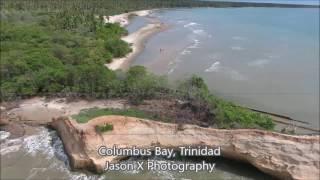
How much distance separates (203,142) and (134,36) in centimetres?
4103

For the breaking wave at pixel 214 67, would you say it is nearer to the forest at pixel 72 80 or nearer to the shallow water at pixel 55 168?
the forest at pixel 72 80

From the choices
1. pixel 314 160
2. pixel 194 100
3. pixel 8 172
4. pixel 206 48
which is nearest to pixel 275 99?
pixel 194 100

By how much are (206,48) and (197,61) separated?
8088mm

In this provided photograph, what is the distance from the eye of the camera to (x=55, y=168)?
18.9 m

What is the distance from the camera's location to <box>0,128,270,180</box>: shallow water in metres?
18.3

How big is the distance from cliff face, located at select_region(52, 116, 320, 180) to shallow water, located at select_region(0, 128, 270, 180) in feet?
1.52

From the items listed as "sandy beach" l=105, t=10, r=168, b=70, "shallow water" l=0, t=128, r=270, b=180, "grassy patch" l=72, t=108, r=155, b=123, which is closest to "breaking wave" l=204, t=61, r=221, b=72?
"sandy beach" l=105, t=10, r=168, b=70

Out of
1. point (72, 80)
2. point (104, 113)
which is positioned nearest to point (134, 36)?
point (72, 80)

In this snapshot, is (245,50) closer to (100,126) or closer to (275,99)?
(275,99)

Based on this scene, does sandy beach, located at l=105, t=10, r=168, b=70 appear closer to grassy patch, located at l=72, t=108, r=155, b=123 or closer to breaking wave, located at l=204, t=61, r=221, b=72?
breaking wave, located at l=204, t=61, r=221, b=72

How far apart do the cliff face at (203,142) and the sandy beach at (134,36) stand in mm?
18635

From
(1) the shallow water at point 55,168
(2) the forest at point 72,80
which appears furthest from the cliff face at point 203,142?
(2) the forest at point 72,80

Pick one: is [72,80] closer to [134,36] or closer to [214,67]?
[214,67]

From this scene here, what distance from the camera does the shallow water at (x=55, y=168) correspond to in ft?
60.1
